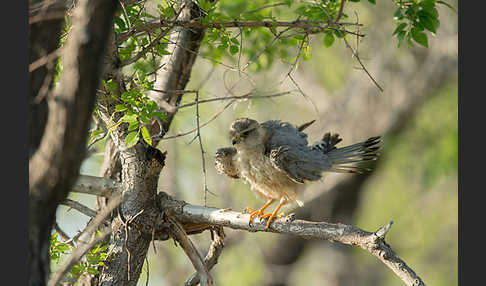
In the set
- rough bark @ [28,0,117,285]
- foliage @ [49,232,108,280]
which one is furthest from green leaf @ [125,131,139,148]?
rough bark @ [28,0,117,285]

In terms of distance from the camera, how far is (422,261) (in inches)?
658

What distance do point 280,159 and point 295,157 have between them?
0.13 metres

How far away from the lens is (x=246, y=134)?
465 cm

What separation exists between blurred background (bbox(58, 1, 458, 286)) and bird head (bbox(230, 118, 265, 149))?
12.4ft

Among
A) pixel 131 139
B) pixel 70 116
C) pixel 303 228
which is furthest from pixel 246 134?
pixel 70 116

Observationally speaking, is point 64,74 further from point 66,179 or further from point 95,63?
point 66,179

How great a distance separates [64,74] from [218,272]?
1384cm

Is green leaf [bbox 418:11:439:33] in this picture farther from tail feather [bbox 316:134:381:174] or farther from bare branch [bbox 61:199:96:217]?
bare branch [bbox 61:199:96:217]

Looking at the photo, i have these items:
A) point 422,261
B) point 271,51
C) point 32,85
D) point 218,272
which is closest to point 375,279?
point 422,261

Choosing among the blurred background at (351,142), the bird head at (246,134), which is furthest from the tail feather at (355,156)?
the blurred background at (351,142)

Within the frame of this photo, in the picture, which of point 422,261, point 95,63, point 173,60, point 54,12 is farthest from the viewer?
point 422,261

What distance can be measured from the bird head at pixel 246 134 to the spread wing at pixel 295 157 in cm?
10

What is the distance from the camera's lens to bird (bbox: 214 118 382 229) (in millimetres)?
4445

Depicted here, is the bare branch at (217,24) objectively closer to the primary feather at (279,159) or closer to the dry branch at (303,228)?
the primary feather at (279,159)
